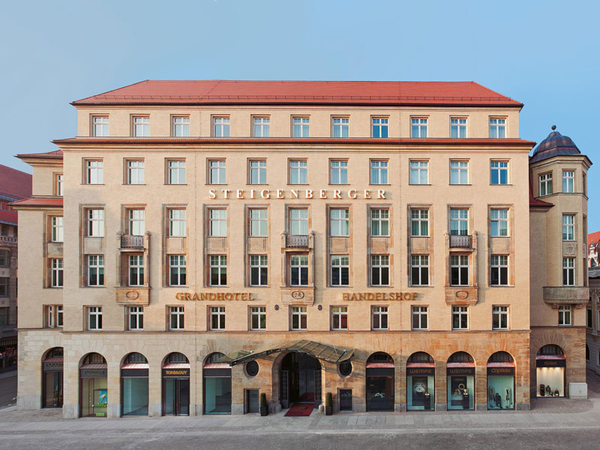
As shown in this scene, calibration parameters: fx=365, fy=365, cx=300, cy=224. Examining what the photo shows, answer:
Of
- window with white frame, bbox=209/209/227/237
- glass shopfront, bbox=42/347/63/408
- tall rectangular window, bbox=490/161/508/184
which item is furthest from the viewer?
glass shopfront, bbox=42/347/63/408

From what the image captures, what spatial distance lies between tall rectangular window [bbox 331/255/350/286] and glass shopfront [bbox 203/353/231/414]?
31.9 feet

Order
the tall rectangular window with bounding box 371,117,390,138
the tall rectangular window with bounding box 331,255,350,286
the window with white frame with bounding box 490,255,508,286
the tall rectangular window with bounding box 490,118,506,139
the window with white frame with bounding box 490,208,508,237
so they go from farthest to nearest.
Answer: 1. the tall rectangular window with bounding box 371,117,390,138
2. the tall rectangular window with bounding box 490,118,506,139
3. the window with white frame with bounding box 490,208,508,237
4. the window with white frame with bounding box 490,255,508,286
5. the tall rectangular window with bounding box 331,255,350,286

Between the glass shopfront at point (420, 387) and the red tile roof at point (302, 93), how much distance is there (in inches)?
752

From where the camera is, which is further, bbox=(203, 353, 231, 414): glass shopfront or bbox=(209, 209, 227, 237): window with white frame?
bbox=(209, 209, 227, 237): window with white frame

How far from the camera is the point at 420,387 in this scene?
84.7 feet

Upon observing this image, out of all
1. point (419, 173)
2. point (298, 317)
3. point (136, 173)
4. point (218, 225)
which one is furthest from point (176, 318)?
point (419, 173)

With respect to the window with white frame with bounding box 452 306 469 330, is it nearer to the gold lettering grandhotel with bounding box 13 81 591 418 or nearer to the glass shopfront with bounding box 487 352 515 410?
the gold lettering grandhotel with bounding box 13 81 591 418

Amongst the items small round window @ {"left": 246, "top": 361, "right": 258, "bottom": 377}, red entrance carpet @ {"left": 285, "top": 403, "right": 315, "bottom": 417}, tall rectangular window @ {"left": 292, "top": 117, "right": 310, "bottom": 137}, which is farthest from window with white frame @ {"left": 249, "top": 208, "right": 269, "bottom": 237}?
red entrance carpet @ {"left": 285, "top": 403, "right": 315, "bottom": 417}

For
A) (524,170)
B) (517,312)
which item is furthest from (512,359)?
(524,170)

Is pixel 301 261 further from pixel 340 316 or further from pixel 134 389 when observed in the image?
pixel 134 389

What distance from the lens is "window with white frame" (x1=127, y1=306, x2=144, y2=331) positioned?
26391 millimetres

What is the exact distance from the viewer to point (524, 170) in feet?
87.2

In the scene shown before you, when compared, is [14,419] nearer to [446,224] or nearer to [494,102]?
[446,224]

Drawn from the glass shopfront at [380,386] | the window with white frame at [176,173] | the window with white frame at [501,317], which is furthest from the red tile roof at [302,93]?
the glass shopfront at [380,386]
